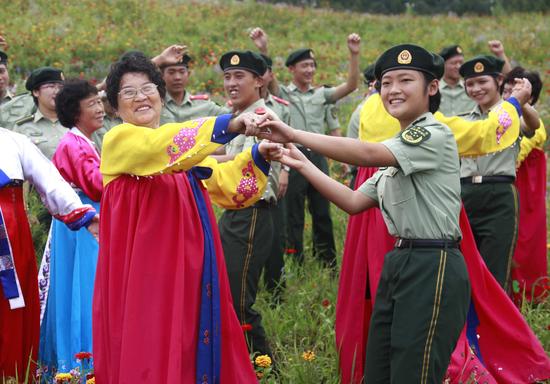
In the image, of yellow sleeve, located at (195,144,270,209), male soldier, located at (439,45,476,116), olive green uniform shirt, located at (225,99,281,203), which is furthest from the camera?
male soldier, located at (439,45,476,116)

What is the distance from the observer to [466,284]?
3.35 metres

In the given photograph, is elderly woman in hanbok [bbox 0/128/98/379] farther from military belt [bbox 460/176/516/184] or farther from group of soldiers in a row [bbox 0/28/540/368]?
military belt [bbox 460/176/516/184]

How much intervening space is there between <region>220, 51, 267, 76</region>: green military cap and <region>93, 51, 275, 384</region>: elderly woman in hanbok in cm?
143

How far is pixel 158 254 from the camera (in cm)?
335

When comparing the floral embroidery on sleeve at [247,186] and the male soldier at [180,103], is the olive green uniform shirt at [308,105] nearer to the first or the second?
the male soldier at [180,103]

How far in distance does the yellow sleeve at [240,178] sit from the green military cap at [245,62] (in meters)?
1.09

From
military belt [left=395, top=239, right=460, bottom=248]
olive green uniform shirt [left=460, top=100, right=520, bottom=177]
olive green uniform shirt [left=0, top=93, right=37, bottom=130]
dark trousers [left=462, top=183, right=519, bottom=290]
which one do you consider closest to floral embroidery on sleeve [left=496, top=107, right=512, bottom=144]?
olive green uniform shirt [left=460, top=100, right=520, bottom=177]

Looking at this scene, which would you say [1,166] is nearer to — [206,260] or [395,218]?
[206,260]

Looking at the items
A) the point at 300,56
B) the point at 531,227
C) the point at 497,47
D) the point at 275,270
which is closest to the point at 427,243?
the point at 275,270

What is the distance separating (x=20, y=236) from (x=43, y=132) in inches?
89.4

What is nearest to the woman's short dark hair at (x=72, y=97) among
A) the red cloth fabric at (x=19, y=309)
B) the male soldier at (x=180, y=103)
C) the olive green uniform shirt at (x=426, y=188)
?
the red cloth fabric at (x=19, y=309)

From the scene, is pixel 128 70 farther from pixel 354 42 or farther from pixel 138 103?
pixel 354 42

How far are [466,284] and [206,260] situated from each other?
1.19 m

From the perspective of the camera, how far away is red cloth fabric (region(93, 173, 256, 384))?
3281 millimetres
